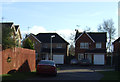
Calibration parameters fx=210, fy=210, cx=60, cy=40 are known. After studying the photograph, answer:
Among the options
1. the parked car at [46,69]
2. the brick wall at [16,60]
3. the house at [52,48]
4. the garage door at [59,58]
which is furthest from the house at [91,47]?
the parked car at [46,69]

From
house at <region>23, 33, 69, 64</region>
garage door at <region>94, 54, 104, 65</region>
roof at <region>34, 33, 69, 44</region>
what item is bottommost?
garage door at <region>94, 54, 104, 65</region>

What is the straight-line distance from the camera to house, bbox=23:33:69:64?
46197 mm

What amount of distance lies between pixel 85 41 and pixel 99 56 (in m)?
4.67

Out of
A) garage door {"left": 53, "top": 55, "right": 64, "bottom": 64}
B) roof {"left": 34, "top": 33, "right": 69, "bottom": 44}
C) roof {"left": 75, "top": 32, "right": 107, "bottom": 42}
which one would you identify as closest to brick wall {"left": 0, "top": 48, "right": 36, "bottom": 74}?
garage door {"left": 53, "top": 55, "right": 64, "bottom": 64}

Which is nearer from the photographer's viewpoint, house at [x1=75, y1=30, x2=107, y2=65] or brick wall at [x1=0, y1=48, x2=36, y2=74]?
brick wall at [x1=0, y1=48, x2=36, y2=74]

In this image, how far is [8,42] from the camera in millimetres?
14695

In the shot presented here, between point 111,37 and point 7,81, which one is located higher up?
point 111,37

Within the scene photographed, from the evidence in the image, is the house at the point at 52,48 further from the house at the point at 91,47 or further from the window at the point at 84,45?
the window at the point at 84,45

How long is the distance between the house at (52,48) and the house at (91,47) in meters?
3.09

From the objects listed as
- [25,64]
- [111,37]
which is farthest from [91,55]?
[25,64]

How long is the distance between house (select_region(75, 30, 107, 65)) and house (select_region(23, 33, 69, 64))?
3.09m

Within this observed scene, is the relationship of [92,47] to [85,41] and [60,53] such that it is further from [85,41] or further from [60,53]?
[60,53]

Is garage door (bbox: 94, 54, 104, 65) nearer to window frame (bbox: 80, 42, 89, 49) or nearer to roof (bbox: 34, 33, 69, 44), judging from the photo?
window frame (bbox: 80, 42, 89, 49)

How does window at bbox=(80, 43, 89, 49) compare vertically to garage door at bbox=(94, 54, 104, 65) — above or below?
above
